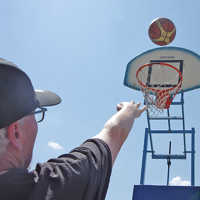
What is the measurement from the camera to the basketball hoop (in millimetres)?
5770

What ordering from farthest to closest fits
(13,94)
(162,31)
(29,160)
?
(162,31) < (29,160) < (13,94)

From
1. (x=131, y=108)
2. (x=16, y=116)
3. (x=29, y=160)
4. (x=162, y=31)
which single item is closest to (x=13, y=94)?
(x=16, y=116)

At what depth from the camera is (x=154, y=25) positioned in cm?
629

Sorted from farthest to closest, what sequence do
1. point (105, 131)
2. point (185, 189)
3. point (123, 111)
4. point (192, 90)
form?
point (192, 90), point (185, 189), point (123, 111), point (105, 131)

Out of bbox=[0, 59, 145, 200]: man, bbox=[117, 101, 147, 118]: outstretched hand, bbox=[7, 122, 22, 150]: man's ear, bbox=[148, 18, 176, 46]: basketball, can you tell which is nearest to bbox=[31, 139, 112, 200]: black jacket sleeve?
bbox=[0, 59, 145, 200]: man

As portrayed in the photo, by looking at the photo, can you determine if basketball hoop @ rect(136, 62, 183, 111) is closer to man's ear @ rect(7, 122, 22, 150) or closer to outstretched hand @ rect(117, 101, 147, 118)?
outstretched hand @ rect(117, 101, 147, 118)

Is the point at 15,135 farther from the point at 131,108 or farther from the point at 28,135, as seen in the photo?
the point at 131,108

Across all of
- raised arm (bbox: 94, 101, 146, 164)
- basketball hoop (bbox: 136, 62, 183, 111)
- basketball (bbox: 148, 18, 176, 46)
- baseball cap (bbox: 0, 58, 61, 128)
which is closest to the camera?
baseball cap (bbox: 0, 58, 61, 128)

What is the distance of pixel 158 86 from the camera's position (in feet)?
19.5

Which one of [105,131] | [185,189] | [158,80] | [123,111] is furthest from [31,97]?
[158,80]

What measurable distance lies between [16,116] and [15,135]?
0.26 feet

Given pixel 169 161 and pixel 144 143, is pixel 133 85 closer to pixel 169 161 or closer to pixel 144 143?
pixel 144 143

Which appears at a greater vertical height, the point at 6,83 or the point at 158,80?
the point at 6,83

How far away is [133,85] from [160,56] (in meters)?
0.83
